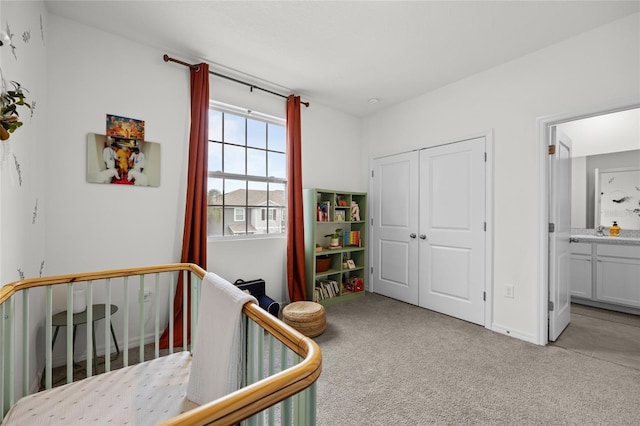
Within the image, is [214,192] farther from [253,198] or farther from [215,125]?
[215,125]

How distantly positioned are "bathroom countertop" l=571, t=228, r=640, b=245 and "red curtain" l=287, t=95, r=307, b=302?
332 cm

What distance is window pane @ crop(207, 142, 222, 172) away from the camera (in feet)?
9.49

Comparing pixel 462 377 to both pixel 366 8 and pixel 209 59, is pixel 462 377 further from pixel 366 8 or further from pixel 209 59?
pixel 209 59

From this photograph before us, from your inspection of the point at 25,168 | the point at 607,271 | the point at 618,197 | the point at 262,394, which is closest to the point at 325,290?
the point at 25,168

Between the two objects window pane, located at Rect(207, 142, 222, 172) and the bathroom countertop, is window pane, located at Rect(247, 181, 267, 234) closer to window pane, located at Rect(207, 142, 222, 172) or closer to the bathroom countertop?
window pane, located at Rect(207, 142, 222, 172)

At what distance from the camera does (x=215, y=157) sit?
292 centimetres

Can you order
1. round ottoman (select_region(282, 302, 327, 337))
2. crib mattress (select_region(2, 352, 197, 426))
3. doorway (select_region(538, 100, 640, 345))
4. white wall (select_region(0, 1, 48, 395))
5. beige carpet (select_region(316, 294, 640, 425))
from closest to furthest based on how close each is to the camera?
crib mattress (select_region(2, 352, 197, 426))
white wall (select_region(0, 1, 48, 395))
beige carpet (select_region(316, 294, 640, 425))
doorway (select_region(538, 100, 640, 345))
round ottoman (select_region(282, 302, 327, 337))

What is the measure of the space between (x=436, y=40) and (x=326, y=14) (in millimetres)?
946

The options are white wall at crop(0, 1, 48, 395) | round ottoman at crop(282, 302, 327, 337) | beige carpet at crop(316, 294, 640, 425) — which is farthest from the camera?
round ottoman at crop(282, 302, 327, 337)

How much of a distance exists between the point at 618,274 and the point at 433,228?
6.87 ft

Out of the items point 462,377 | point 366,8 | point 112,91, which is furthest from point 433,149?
point 112,91

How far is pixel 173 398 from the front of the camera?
3.73ft

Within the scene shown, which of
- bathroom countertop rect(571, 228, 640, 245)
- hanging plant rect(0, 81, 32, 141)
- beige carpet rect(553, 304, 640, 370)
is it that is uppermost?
hanging plant rect(0, 81, 32, 141)

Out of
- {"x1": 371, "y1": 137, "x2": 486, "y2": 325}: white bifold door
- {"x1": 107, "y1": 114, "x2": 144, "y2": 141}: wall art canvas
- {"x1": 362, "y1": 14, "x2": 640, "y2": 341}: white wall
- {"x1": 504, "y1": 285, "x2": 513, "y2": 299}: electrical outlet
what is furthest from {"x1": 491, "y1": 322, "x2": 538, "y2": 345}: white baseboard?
{"x1": 107, "y1": 114, "x2": 144, "y2": 141}: wall art canvas
